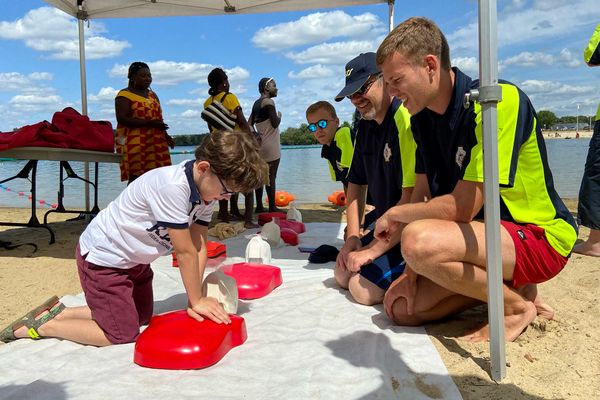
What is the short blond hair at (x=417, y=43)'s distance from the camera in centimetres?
191

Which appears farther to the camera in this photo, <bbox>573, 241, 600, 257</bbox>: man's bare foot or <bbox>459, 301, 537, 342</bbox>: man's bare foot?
<bbox>573, 241, 600, 257</bbox>: man's bare foot

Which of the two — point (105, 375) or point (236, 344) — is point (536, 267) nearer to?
point (236, 344)

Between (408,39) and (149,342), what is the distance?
1578 millimetres

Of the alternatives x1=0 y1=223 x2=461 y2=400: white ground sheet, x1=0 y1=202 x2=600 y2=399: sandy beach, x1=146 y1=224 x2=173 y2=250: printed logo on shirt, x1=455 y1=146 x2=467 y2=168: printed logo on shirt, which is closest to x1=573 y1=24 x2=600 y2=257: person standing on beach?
x1=0 y1=202 x2=600 y2=399: sandy beach

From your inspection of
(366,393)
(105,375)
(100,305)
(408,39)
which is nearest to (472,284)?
(366,393)

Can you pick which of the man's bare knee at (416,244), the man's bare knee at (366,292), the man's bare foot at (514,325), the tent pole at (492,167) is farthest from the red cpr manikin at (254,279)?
the tent pole at (492,167)

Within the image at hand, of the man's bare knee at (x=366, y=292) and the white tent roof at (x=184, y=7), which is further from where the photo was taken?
the white tent roof at (x=184, y=7)

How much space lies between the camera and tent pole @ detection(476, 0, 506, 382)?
1627mm

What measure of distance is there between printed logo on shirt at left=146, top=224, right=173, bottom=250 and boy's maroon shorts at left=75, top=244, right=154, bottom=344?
0.22 m

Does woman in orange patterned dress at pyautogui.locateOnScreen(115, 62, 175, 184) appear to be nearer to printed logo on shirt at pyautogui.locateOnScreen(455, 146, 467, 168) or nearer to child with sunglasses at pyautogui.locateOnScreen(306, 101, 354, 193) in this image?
child with sunglasses at pyautogui.locateOnScreen(306, 101, 354, 193)

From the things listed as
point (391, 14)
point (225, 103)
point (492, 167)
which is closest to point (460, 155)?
point (492, 167)

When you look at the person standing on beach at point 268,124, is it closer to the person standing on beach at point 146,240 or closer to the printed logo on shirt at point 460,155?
the person standing on beach at point 146,240

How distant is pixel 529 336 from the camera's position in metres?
2.16

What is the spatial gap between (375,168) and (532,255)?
1267mm
